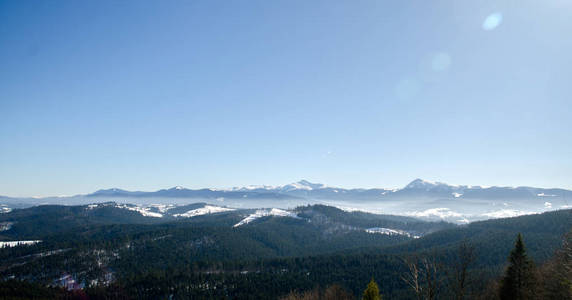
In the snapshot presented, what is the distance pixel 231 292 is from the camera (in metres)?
165

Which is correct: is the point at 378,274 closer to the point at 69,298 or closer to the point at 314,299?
the point at 314,299

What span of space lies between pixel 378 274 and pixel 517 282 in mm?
158522

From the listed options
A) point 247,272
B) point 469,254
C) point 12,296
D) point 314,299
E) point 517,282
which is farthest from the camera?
point 247,272

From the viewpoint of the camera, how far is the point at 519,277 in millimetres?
35125

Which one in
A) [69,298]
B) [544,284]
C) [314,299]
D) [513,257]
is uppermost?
[513,257]

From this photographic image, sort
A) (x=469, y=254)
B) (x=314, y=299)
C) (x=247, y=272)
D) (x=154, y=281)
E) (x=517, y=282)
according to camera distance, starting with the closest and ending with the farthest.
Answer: (x=469, y=254)
(x=517, y=282)
(x=314, y=299)
(x=154, y=281)
(x=247, y=272)

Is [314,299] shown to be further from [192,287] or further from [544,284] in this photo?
[192,287]

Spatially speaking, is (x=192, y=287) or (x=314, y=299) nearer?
(x=314, y=299)

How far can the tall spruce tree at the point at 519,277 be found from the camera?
34.8 meters

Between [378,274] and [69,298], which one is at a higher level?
[378,274]

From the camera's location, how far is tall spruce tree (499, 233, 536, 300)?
114 ft

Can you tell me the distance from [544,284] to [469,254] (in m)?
24.8

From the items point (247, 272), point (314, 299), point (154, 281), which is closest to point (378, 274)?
point (247, 272)

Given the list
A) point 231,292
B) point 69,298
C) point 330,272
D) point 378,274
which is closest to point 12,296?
point 69,298
